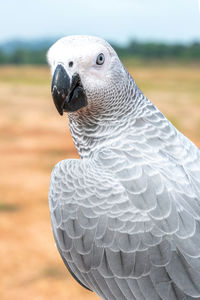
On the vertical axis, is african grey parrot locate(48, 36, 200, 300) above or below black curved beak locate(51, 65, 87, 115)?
below

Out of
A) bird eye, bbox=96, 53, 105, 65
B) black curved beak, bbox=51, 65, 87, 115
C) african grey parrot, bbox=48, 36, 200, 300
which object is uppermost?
bird eye, bbox=96, 53, 105, 65

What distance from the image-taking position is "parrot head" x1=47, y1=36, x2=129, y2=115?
908mm

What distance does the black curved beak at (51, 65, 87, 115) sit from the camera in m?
0.90

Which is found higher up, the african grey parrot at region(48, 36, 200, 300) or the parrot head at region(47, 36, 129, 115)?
the parrot head at region(47, 36, 129, 115)

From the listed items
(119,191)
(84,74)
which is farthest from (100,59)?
Result: (119,191)

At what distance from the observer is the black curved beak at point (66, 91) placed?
904 mm

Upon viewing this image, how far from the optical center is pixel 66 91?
2.99 ft

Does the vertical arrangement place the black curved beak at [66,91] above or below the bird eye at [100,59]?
→ below

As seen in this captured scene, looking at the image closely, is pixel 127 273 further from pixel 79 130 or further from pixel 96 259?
pixel 79 130

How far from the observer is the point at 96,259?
3.19ft

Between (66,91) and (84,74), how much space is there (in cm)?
6

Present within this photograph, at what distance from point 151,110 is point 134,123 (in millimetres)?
69

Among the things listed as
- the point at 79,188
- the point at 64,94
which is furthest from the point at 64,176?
the point at 64,94

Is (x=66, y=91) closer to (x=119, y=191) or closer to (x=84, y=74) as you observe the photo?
(x=84, y=74)
